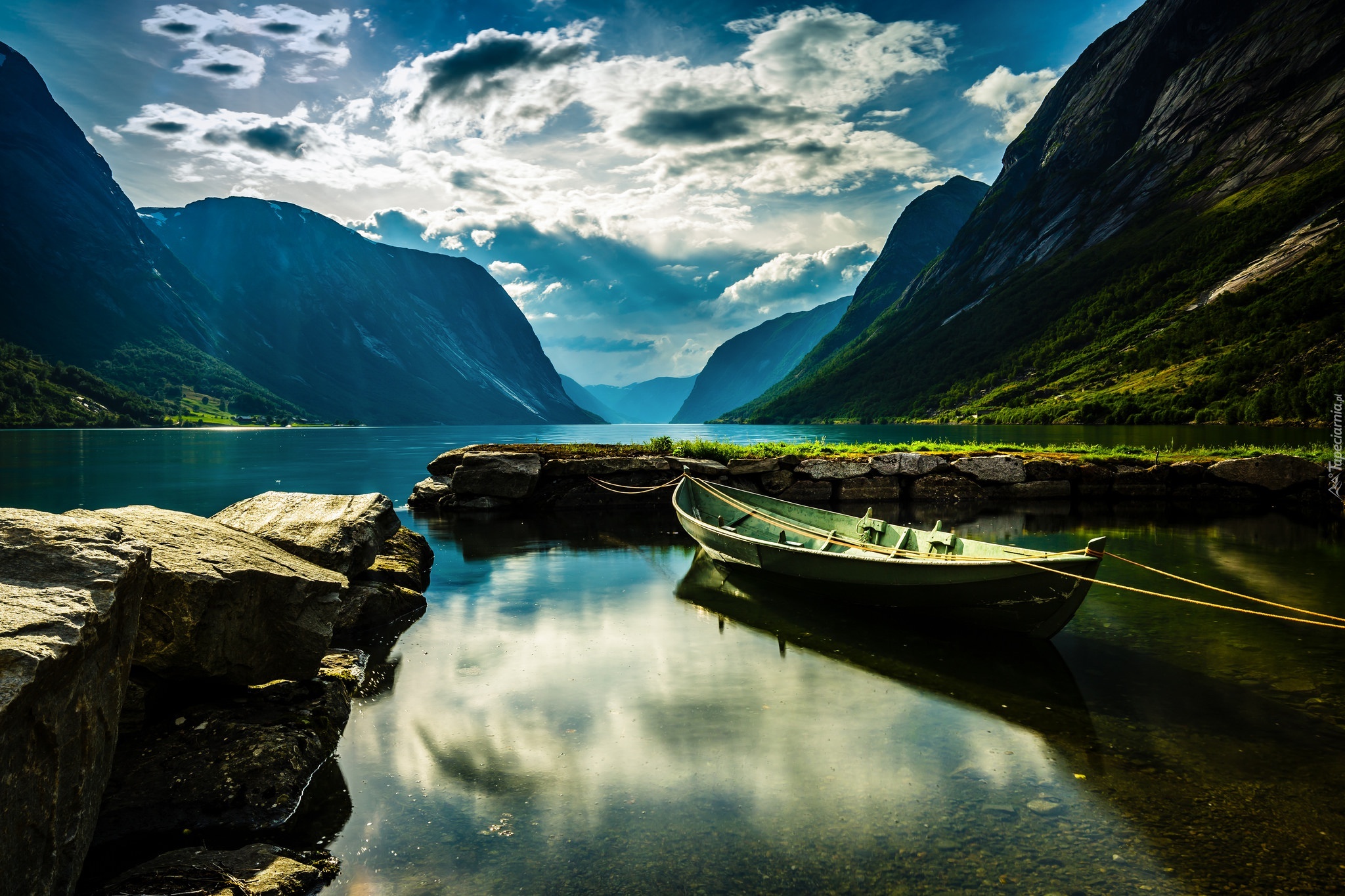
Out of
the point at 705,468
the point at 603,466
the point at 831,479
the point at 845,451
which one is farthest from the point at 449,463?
the point at 845,451

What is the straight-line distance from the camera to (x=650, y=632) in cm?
944

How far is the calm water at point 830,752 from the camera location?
430 cm

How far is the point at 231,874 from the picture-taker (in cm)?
398

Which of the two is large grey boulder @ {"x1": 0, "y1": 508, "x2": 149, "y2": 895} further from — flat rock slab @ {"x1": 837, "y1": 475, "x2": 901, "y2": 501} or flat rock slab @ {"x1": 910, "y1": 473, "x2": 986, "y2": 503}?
flat rock slab @ {"x1": 910, "y1": 473, "x2": 986, "y2": 503}

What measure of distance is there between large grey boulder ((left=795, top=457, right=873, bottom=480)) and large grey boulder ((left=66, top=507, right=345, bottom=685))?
671 inches

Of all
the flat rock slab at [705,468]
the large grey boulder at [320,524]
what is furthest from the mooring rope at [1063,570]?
the large grey boulder at [320,524]

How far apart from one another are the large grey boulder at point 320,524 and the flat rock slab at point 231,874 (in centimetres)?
434

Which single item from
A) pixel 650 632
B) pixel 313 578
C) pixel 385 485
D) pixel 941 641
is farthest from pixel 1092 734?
pixel 385 485

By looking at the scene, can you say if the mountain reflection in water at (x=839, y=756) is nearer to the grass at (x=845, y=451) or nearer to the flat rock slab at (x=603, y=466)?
the flat rock slab at (x=603, y=466)

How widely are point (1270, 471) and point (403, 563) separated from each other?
80.6 feet

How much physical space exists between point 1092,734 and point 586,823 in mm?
4628

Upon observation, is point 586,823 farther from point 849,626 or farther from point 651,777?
point 849,626

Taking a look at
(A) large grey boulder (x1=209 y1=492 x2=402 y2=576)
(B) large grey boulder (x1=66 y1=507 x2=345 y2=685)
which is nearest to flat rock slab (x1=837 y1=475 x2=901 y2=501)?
(A) large grey boulder (x1=209 y1=492 x2=402 y2=576)

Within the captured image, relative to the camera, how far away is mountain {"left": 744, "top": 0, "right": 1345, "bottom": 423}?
90.0 metres
